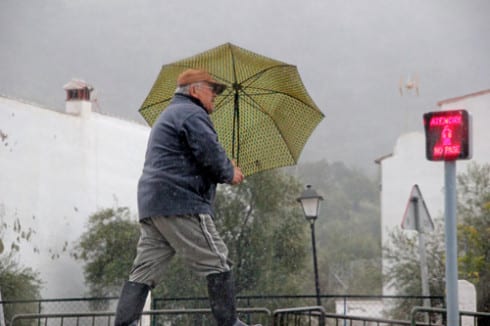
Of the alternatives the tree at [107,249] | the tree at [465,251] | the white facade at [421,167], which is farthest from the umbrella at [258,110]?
the white facade at [421,167]

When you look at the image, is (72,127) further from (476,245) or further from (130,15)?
(130,15)

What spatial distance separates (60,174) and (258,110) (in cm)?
2223

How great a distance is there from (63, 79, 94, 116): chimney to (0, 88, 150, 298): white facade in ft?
0.12

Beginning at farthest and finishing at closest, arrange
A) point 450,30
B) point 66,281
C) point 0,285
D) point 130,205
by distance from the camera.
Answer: point 450,30 < point 130,205 < point 66,281 < point 0,285

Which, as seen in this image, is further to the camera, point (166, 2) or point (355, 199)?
point (166, 2)

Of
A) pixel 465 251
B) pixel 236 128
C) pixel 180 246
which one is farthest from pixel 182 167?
pixel 465 251

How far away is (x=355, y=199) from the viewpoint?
9262cm

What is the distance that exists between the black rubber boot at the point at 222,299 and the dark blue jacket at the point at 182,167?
340mm

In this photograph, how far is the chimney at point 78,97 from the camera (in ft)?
85.0

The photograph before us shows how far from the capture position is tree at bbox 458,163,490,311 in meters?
19.9

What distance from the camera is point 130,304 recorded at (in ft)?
13.1

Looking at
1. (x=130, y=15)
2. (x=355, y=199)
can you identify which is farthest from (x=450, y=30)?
(x=130, y=15)

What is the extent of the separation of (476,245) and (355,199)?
236ft

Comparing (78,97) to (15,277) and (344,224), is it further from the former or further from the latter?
(344,224)
